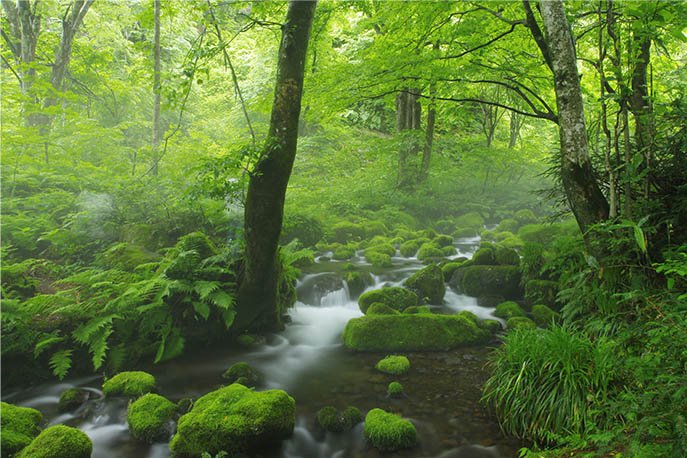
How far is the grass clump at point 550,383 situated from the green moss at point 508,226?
11520 mm

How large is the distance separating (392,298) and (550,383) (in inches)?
158

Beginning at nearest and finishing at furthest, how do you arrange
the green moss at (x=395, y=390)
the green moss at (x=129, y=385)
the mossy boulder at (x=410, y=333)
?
the green moss at (x=129, y=385) < the green moss at (x=395, y=390) < the mossy boulder at (x=410, y=333)

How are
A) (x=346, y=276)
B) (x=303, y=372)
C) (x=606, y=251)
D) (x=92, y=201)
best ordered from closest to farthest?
1. (x=606, y=251)
2. (x=303, y=372)
3. (x=92, y=201)
4. (x=346, y=276)

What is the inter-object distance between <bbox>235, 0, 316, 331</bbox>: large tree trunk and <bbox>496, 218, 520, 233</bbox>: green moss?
37.8 ft

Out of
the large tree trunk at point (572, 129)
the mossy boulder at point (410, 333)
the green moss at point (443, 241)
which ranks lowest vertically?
the mossy boulder at point (410, 333)

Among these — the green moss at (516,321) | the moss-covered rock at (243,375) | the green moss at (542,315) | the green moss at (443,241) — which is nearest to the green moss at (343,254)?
the green moss at (443,241)

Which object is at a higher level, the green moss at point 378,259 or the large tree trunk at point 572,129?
the large tree trunk at point 572,129

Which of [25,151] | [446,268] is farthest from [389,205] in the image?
[25,151]

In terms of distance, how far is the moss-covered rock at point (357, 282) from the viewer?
28.0 ft

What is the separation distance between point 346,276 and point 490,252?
3.51m

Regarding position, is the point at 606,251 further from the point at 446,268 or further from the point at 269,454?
the point at 446,268

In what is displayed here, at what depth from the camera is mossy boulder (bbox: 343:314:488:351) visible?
612 cm

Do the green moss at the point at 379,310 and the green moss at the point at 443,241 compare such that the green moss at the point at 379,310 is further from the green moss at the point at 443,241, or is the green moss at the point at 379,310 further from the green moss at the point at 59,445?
the green moss at the point at 443,241

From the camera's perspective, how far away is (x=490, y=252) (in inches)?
359
